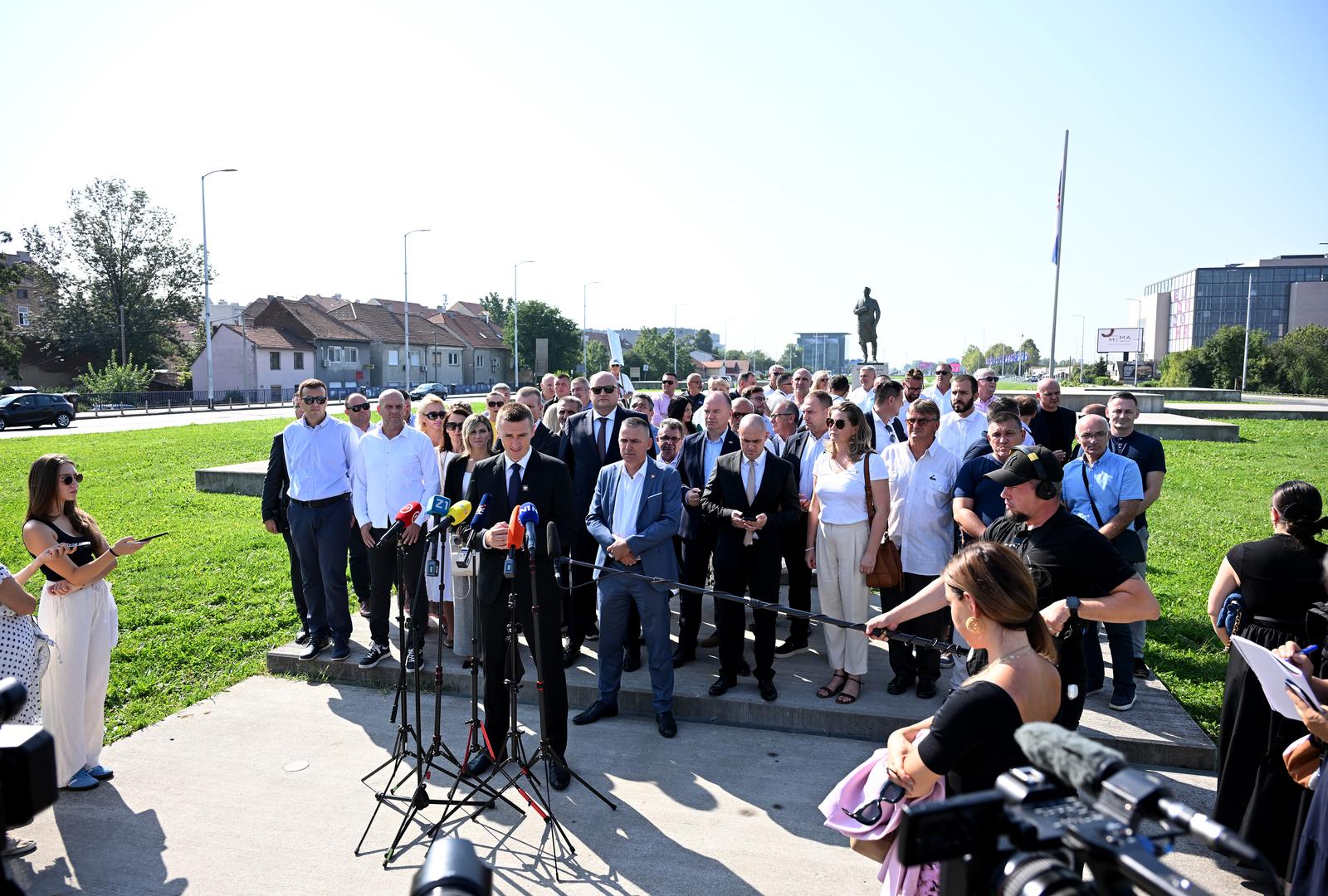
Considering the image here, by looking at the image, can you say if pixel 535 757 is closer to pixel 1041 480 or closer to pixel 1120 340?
pixel 1041 480

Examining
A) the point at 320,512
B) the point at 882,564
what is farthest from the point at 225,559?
the point at 882,564

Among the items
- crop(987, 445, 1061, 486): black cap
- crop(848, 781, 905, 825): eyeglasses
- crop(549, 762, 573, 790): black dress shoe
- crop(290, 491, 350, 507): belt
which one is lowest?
crop(549, 762, 573, 790): black dress shoe

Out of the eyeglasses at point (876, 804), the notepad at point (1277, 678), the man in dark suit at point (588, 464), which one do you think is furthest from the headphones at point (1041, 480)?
the man in dark suit at point (588, 464)

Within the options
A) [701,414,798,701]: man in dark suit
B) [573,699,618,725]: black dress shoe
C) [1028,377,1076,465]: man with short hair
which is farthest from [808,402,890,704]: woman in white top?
[1028,377,1076,465]: man with short hair

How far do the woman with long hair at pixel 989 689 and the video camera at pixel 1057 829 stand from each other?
0.93 metres

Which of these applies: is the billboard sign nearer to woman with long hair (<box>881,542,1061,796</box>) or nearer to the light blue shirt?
the light blue shirt

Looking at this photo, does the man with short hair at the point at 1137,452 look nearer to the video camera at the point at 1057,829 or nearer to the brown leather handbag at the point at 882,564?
the brown leather handbag at the point at 882,564

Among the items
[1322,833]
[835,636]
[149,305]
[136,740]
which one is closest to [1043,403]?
[835,636]

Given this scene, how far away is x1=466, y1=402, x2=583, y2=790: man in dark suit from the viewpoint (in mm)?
4895

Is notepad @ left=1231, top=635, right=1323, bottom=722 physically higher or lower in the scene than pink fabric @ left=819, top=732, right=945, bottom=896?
higher

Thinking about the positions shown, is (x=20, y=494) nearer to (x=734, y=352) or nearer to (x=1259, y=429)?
(x=1259, y=429)

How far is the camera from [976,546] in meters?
2.77

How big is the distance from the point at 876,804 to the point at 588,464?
4.77 metres

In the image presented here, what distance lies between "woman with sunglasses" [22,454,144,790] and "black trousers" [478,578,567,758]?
205 centimetres
